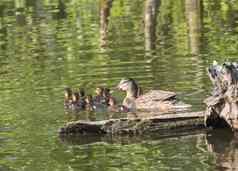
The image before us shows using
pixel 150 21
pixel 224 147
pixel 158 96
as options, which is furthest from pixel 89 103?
pixel 150 21

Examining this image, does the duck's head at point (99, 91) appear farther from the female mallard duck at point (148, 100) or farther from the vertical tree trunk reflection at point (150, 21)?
the vertical tree trunk reflection at point (150, 21)

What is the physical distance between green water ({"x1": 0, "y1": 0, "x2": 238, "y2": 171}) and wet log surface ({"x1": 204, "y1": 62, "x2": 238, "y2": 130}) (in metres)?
0.20

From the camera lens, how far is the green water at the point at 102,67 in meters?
8.33

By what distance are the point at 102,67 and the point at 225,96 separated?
424 centimetres

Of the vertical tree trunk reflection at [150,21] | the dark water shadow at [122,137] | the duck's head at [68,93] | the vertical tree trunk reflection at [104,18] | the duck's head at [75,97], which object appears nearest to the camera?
the dark water shadow at [122,137]

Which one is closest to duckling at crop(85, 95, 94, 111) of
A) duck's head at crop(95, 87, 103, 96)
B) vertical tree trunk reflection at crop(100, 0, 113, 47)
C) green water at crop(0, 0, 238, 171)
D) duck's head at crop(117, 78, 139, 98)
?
duck's head at crop(95, 87, 103, 96)

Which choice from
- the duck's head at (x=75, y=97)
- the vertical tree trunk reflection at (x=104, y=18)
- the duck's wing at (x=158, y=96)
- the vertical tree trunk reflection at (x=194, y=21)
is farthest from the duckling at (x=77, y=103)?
the vertical tree trunk reflection at (x=104, y=18)

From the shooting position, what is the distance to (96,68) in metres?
12.9

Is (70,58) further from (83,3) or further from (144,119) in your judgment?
(83,3)

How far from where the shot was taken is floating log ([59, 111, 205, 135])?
29.8ft

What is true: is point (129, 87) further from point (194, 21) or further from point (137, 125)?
point (194, 21)

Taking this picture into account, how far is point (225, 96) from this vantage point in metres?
8.85

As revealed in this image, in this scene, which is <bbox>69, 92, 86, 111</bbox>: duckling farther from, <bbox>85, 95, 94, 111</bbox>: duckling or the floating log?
the floating log

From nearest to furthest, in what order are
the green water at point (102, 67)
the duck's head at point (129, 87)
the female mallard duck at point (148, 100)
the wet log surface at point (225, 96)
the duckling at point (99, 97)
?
1. the green water at point (102, 67)
2. the wet log surface at point (225, 96)
3. the female mallard duck at point (148, 100)
4. the duckling at point (99, 97)
5. the duck's head at point (129, 87)
